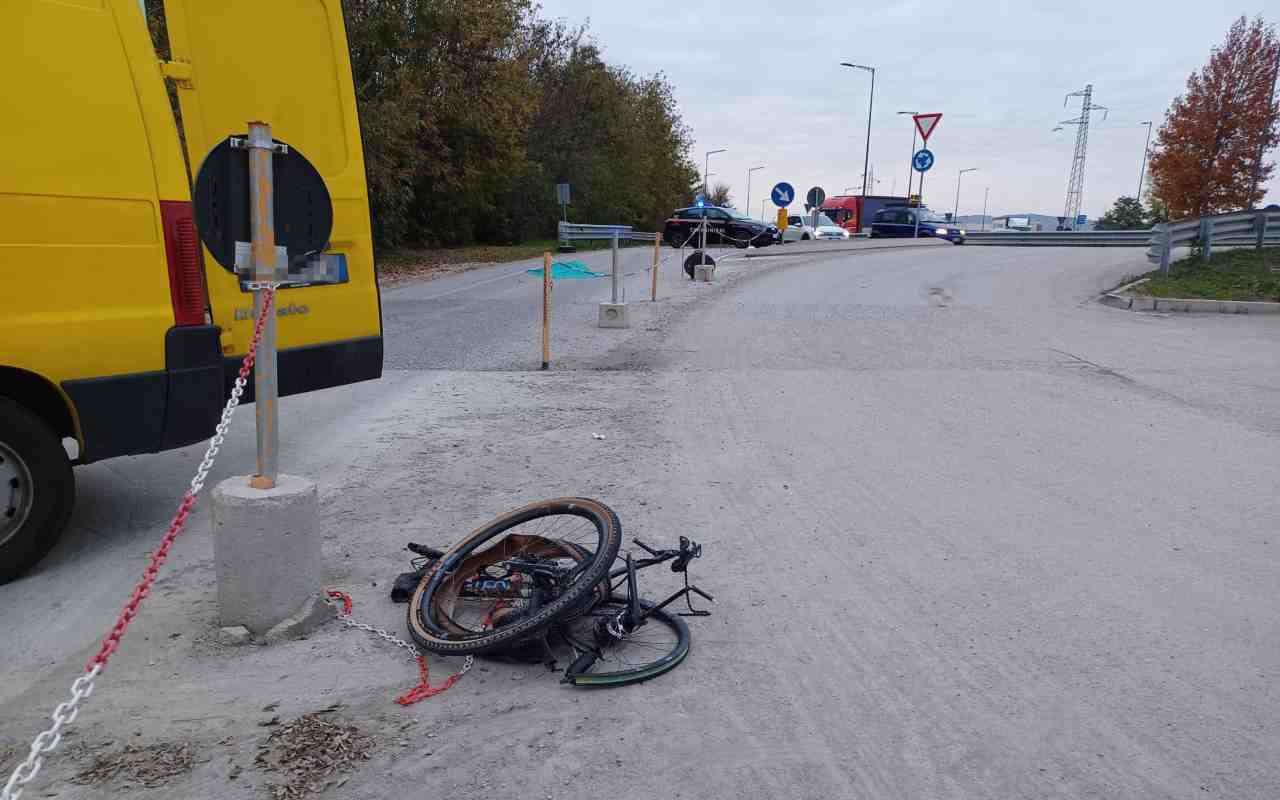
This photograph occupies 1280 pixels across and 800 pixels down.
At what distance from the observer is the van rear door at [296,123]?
4707mm

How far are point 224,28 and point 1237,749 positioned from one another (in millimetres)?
5410

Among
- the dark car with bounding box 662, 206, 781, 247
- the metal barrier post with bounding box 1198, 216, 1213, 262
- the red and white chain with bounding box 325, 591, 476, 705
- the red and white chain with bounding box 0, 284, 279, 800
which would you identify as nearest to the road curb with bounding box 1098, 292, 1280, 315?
the metal barrier post with bounding box 1198, 216, 1213, 262

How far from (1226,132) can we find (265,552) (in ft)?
113

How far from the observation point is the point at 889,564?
4543mm

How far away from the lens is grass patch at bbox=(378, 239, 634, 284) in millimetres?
23672

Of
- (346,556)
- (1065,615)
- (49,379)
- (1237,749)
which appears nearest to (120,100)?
(49,379)

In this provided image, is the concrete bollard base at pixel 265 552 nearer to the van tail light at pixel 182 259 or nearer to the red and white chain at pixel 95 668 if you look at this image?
the red and white chain at pixel 95 668

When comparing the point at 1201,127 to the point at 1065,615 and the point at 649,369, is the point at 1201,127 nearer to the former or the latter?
the point at 649,369

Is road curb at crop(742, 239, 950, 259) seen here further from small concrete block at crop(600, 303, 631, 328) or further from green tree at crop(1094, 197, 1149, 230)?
green tree at crop(1094, 197, 1149, 230)

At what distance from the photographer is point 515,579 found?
13.1 ft

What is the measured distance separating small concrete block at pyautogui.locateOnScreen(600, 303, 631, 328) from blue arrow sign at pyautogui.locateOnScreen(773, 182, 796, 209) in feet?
51.8

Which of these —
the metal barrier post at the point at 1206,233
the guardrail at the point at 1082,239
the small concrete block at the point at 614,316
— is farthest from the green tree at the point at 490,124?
the guardrail at the point at 1082,239

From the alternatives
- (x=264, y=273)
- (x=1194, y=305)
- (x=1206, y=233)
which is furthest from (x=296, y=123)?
(x=1206, y=233)

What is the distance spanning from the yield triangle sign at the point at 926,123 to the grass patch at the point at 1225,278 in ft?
33.2
